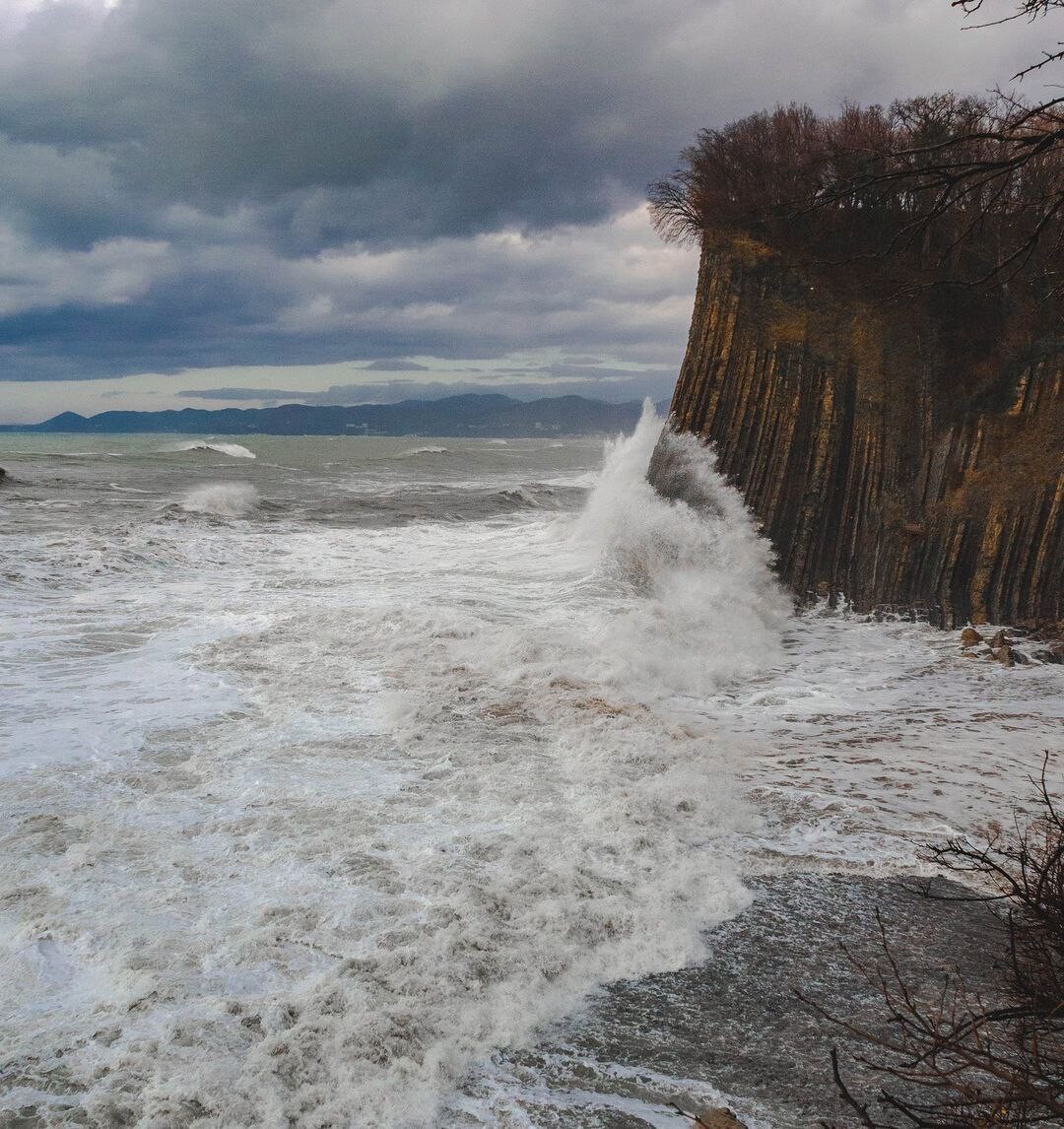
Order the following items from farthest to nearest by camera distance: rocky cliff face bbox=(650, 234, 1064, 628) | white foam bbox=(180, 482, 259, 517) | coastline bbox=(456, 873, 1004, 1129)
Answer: white foam bbox=(180, 482, 259, 517)
rocky cliff face bbox=(650, 234, 1064, 628)
coastline bbox=(456, 873, 1004, 1129)

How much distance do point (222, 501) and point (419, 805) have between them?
17553 mm

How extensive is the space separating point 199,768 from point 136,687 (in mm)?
1901

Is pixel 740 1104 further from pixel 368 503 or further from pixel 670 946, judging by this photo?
pixel 368 503

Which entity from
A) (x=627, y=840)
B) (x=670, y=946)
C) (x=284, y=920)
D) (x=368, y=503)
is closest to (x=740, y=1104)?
(x=670, y=946)

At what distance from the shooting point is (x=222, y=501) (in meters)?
20.4

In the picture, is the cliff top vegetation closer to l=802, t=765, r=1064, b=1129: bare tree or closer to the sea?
the sea

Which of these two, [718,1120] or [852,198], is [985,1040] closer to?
[718,1120]

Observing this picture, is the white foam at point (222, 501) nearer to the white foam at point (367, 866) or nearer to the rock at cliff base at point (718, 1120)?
the white foam at point (367, 866)

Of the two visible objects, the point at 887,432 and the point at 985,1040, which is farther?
the point at 887,432

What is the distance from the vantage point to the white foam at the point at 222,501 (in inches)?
752

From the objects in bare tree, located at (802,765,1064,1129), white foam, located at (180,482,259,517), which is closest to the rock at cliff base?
bare tree, located at (802,765,1064,1129)

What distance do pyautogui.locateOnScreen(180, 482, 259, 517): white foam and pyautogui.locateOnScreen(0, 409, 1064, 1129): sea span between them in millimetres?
7962

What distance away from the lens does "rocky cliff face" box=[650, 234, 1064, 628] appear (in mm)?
9719

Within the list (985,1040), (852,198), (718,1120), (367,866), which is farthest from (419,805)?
(852,198)
